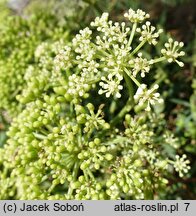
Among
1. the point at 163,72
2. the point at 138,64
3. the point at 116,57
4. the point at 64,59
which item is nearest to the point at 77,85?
the point at 64,59

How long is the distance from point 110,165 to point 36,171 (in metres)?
0.46

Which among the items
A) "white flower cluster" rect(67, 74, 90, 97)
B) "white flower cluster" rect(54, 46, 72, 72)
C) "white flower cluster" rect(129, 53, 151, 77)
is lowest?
"white flower cluster" rect(67, 74, 90, 97)

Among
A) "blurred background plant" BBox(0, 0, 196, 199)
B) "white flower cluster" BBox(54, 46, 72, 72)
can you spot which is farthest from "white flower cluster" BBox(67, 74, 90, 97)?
"blurred background plant" BBox(0, 0, 196, 199)

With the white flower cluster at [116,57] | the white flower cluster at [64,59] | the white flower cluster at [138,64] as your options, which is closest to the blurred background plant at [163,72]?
the white flower cluster at [64,59]

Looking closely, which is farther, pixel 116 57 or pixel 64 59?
pixel 64 59

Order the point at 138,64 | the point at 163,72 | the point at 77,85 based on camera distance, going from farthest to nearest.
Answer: the point at 163,72 < the point at 77,85 < the point at 138,64

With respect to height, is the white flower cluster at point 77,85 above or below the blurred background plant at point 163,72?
below

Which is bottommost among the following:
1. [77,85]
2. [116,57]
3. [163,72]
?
[77,85]

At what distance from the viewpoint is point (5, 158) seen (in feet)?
8.82

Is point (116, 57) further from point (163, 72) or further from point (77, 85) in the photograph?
point (163, 72)

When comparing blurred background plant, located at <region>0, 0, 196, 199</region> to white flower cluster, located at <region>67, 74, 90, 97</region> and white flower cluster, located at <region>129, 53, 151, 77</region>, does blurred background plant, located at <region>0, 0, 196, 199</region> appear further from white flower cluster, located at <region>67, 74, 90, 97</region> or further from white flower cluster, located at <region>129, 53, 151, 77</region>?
white flower cluster, located at <region>129, 53, 151, 77</region>

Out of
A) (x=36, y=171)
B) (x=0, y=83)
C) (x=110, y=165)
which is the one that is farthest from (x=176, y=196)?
(x=0, y=83)

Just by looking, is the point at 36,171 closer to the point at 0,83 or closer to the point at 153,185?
the point at 153,185

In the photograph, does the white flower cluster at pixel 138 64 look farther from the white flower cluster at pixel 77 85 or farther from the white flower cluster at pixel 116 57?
the white flower cluster at pixel 77 85
